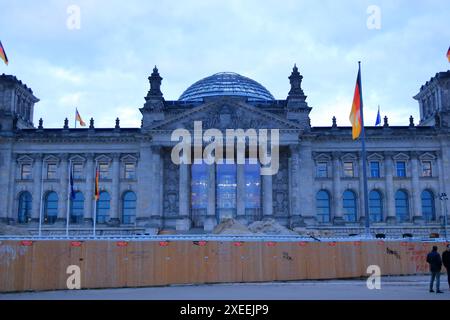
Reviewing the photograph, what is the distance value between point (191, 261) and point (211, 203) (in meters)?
38.0

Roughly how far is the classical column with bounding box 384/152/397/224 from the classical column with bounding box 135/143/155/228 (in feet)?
Answer: 98.2

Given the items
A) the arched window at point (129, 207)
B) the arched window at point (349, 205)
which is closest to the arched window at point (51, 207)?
the arched window at point (129, 207)

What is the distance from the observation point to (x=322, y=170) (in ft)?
248

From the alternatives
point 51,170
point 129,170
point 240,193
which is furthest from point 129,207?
point 240,193

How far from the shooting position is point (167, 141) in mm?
71125

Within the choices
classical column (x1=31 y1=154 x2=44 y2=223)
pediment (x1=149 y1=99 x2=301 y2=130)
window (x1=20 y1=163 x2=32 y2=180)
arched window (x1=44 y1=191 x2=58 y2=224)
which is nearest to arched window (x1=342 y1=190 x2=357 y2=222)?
pediment (x1=149 y1=99 x2=301 y2=130)

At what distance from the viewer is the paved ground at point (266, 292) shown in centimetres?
2378

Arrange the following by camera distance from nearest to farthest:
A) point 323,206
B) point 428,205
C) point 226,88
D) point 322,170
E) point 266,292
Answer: point 266,292, point 428,205, point 323,206, point 322,170, point 226,88

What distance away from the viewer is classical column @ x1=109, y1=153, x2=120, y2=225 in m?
73.9

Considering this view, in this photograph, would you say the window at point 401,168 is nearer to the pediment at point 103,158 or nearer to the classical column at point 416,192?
the classical column at point 416,192

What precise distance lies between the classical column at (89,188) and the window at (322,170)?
30.4 metres

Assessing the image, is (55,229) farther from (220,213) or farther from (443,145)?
(443,145)

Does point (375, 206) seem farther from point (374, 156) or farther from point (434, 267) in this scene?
point (434, 267)
